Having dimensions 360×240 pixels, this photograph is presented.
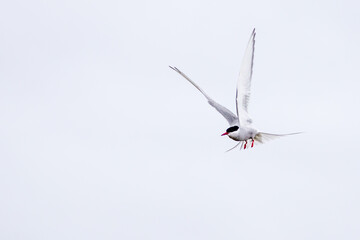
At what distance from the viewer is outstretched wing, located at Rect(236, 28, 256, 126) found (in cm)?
2088

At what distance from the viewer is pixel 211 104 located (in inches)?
928

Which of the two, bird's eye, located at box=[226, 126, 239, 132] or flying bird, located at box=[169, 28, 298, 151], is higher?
flying bird, located at box=[169, 28, 298, 151]

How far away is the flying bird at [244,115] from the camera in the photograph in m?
Result: 20.9

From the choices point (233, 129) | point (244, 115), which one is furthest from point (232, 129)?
point (244, 115)

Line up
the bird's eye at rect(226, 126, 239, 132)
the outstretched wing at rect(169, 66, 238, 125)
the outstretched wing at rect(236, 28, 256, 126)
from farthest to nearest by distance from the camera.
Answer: the outstretched wing at rect(169, 66, 238, 125) < the bird's eye at rect(226, 126, 239, 132) < the outstretched wing at rect(236, 28, 256, 126)

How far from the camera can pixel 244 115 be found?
2161 centimetres

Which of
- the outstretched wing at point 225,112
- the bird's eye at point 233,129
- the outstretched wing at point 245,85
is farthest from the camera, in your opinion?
the outstretched wing at point 225,112

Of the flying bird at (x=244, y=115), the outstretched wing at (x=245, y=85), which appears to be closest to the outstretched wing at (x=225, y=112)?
the flying bird at (x=244, y=115)

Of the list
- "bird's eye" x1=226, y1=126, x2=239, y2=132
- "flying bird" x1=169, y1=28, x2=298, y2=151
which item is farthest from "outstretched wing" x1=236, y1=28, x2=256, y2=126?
"bird's eye" x1=226, y1=126, x2=239, y2=132

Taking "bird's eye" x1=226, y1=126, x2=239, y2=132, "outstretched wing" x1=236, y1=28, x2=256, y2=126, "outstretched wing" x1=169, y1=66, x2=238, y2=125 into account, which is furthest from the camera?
"outstretched wing" x1=169, y1=66, x2=238, y2=125

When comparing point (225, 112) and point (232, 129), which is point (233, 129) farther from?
point (225, 112)

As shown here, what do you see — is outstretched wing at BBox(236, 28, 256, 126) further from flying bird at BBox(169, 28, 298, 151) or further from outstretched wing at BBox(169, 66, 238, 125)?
outstretched wing at BBox(169, 66, 238, 125)

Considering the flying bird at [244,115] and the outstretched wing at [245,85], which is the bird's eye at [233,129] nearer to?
the flying bird at [244,115]

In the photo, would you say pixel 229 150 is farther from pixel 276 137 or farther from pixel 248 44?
pixel 248 44
